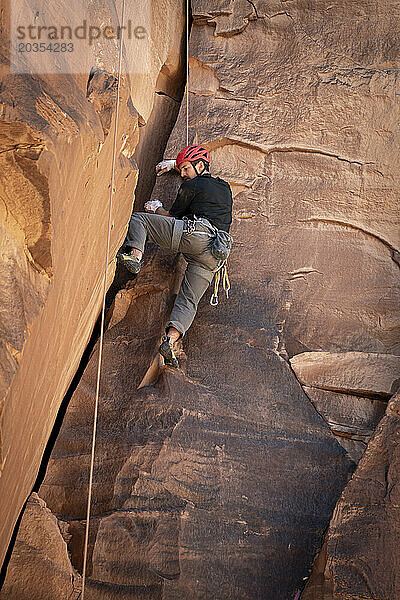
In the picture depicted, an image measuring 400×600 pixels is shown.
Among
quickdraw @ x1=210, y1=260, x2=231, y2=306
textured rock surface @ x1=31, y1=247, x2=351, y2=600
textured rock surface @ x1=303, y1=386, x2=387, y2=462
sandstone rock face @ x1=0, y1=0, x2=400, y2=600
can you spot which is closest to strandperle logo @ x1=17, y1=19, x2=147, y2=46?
sandstone rock face @ x1=0, y1=0, x2=400, y2=600

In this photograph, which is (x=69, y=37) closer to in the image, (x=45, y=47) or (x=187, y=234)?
(x=45, y=47)

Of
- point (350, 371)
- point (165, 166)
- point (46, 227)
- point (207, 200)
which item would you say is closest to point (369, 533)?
point (350, 371)

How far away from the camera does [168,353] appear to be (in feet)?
12.3

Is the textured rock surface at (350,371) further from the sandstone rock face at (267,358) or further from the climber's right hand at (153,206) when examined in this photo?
the climber's right hand at (153,206)

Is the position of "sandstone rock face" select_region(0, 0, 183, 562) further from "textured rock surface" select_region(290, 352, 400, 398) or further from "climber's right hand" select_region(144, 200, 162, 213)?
"textured rock surface" select_region(290, 352, 400, 398)

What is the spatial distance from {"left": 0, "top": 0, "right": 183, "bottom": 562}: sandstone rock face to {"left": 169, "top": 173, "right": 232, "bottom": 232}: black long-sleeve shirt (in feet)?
2.34

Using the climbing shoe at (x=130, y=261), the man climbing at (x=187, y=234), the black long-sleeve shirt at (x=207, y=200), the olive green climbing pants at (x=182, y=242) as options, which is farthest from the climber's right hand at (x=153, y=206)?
the climbing shoe at (x=130, y=261)

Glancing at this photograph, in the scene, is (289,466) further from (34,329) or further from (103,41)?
(103,41)

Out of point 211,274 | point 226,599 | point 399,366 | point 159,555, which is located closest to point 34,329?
point 159,555

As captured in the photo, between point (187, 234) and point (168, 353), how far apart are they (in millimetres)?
771

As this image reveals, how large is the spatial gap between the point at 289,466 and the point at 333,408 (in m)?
0.56

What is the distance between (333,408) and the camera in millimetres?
3844

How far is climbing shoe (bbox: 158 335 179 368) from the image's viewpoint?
375 cm

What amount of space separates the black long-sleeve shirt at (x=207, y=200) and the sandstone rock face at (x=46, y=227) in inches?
28.1
